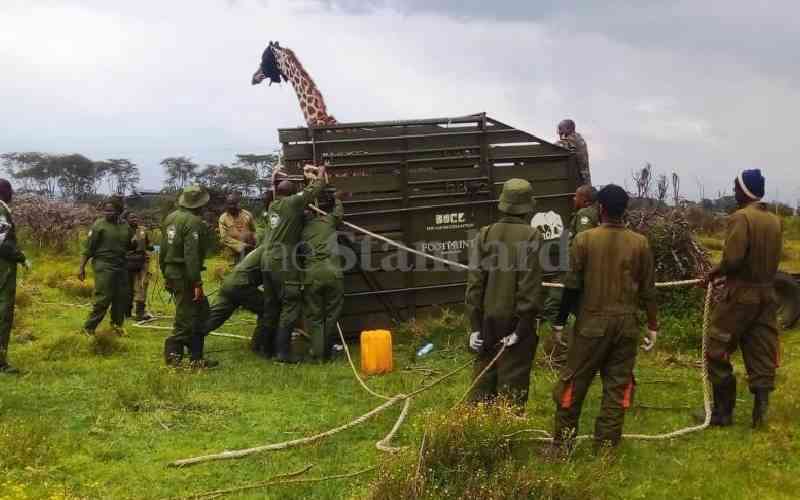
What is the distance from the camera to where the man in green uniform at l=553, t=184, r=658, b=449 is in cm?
502

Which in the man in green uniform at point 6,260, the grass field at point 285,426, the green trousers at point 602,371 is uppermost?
the man in green uniform at point 6,260

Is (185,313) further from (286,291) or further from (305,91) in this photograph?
(305,91)

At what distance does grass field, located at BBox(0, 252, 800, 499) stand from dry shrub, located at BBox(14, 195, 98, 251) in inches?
542

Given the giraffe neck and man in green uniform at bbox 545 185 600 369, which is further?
the giraffe neck

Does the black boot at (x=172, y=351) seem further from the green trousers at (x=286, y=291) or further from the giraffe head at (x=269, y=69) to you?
the giraffe head at (x=269, y=69)

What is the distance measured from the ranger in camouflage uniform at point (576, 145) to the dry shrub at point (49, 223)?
16734mm

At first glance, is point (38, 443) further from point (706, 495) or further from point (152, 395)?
point (706, 495)

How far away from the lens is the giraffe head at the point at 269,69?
13.6 metres

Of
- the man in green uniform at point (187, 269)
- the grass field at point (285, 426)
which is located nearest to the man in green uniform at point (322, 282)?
the grass field at point (285, 426)

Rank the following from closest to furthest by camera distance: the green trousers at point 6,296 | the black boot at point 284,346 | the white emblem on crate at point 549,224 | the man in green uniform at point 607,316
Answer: the man in green uniform at point 607,316 → the green trousers at point 6,296 → the black boot at point 284,346 → the white emblem on crate at point 549,224

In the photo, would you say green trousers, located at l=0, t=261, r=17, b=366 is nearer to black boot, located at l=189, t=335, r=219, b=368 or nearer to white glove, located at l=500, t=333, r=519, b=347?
black boot, located at l=189, t=335, r=219, b=368

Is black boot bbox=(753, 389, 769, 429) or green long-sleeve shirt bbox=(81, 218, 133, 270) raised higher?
green long-sleeve shirt bbox=(81, 218, 133, 270)

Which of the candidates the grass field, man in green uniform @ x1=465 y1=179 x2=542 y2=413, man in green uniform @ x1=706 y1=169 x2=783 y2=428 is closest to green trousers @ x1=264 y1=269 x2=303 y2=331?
the grass field

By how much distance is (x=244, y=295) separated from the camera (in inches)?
361
